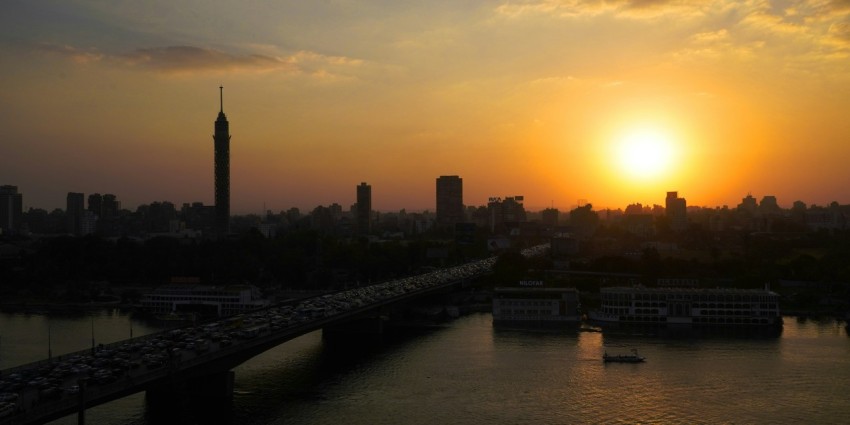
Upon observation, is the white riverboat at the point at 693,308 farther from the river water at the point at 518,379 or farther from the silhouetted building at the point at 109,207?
the silhouetted building at the point at 109,207

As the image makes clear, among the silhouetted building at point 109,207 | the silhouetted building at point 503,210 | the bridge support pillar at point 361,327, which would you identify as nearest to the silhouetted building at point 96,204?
the silhouetted building at point 109,207

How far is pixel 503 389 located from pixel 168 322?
1334cm

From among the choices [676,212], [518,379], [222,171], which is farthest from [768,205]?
[518,379]

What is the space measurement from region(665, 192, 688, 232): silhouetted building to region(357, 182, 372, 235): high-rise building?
89.4 ft

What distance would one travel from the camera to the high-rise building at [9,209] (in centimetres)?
7244

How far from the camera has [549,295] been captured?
926 inches

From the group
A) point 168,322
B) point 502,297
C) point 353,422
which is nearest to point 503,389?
point 353,422

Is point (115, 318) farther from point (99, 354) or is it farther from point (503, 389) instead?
point (503, 389)

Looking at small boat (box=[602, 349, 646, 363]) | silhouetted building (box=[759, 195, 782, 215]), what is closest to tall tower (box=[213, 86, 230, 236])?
small boat (box=[602, 349, 646, 363])

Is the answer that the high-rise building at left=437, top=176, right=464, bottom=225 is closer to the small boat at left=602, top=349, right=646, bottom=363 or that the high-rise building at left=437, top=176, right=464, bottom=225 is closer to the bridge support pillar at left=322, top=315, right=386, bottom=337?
the bridge support pillar at left=322, top=315, right=386, bottom=337

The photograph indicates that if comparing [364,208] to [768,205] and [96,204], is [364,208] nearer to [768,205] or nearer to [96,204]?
[96,204]

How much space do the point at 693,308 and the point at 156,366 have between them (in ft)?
51.2

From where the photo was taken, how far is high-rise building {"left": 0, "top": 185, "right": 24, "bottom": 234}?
238 ft

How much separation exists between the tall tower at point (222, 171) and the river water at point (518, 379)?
109 ft
